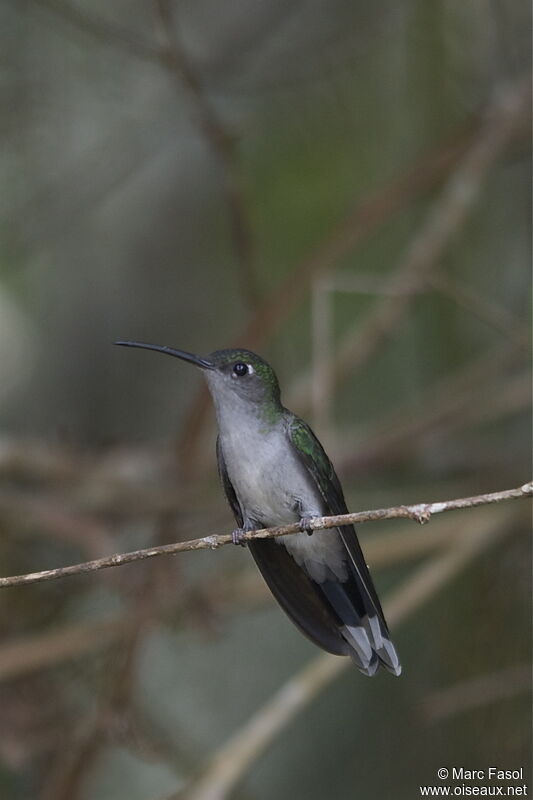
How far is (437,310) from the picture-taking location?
193 inches

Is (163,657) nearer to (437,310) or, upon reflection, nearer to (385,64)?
(437,310)

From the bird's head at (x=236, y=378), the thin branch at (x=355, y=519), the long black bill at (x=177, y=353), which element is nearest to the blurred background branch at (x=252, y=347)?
the bird's head at (x=236, y=378)

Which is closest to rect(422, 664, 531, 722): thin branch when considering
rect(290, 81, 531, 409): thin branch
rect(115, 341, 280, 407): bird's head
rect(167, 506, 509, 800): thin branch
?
rect(167, 506, 509, 800): thin branch

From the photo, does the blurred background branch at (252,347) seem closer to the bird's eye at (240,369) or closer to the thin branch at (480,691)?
the thin branch at (480,691)

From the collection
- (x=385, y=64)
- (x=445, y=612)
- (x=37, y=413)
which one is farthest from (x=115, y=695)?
(x=385, y=64)

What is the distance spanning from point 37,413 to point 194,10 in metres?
2.04

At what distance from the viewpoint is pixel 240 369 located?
10.1 ft

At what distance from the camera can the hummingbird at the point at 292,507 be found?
2.73 metres

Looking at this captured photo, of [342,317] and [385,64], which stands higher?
[385,64]

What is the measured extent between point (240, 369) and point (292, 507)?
1.40 feet

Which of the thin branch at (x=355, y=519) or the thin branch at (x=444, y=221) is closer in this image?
the thin branch at (x=355, y=519)

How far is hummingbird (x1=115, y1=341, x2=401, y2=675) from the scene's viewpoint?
2.73 metres

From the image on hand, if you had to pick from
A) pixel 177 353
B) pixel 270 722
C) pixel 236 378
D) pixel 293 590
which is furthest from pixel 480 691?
pixel 177 353

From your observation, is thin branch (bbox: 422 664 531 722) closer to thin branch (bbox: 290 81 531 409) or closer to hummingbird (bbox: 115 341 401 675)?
hummingbird (bbox: 115 341 401 675)
